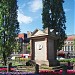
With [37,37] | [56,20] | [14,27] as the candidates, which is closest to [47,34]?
[37,37]

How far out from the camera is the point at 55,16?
43.2m

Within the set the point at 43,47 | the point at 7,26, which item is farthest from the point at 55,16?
the point at 43,47

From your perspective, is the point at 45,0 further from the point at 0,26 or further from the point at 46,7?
the point at 0,26

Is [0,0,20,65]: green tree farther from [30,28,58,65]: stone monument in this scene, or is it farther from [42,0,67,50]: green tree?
[42,0,67,50]: green tree

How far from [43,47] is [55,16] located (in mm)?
14507

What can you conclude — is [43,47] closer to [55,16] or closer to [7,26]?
[7,26]

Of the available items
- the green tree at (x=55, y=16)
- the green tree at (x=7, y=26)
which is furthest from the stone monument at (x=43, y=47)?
the green tree at (x=55, y=16)

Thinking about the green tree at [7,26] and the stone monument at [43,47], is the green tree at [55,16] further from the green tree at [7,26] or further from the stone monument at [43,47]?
the stone monument at [43,47]

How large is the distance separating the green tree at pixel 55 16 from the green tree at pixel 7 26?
9.02 m

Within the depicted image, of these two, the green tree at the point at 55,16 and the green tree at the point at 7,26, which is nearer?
the green tree at the point at 7,26

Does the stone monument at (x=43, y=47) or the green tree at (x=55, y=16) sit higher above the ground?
the green tree at (x=55, y=16)

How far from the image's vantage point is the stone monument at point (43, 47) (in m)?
29.5

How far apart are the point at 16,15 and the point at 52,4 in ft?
34.3

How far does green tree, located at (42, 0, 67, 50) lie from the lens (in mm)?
42822
